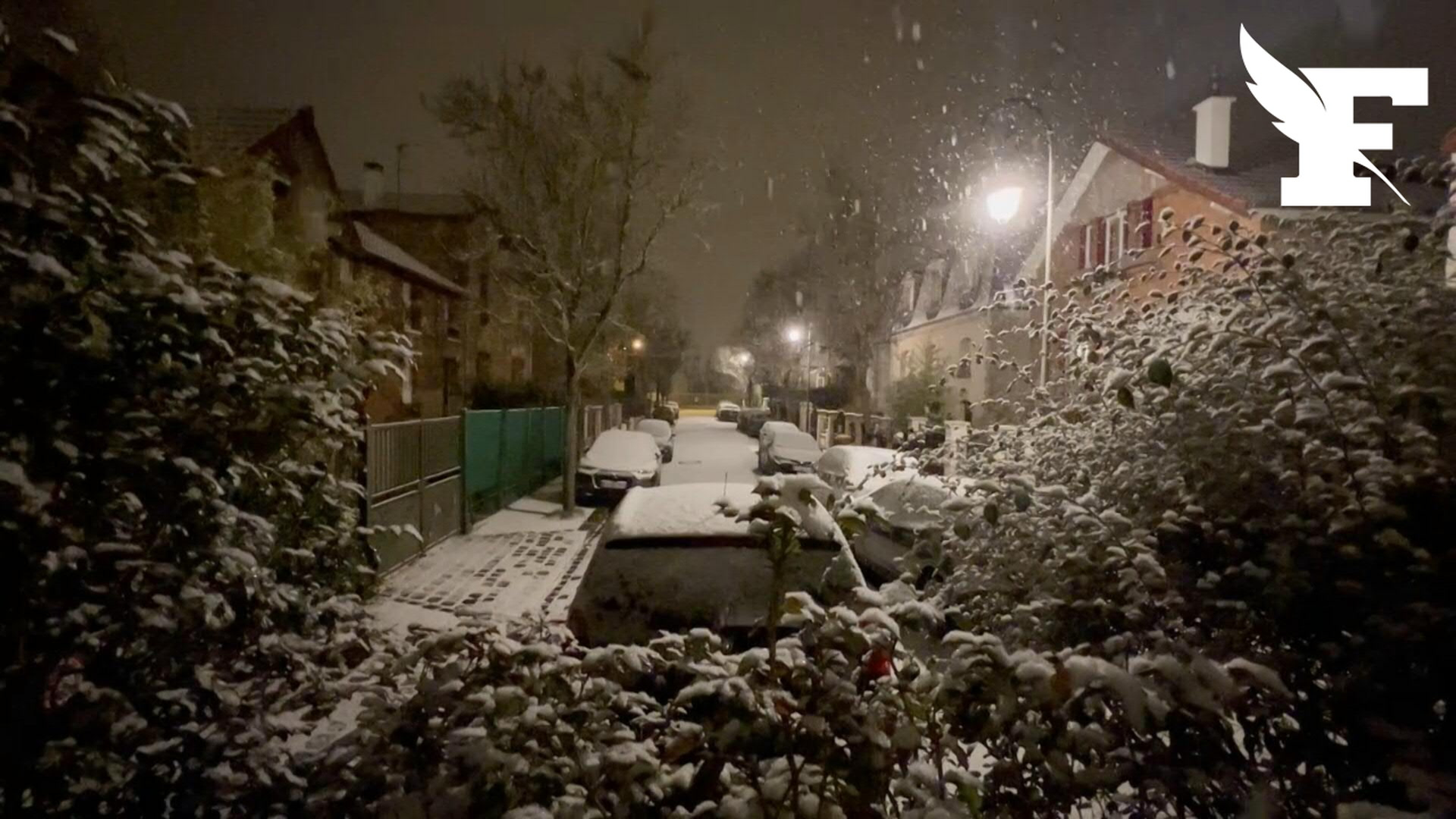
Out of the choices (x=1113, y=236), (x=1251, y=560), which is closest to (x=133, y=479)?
(x=1251, y=560)

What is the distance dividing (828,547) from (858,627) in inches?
96.0

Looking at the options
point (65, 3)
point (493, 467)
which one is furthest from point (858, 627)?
point (65, 3)

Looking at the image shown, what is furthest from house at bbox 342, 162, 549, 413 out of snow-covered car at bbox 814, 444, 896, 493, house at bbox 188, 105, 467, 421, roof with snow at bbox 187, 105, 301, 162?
snow-covered car at bbox 814, 444, 896, 493

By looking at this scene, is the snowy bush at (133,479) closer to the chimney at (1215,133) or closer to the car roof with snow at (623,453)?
the car roof with snow at (623,453)

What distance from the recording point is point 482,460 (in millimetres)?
14398

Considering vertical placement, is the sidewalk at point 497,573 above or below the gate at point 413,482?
below

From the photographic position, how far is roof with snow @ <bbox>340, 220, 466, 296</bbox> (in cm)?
2312

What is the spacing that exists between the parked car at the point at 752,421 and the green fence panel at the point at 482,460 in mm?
29395

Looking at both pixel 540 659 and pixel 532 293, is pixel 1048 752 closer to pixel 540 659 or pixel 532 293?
pixel 540 659

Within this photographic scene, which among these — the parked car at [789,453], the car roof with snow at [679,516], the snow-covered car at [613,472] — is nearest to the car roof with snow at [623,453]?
the snow-covered car at [613,472]

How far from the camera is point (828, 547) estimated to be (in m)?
4.80

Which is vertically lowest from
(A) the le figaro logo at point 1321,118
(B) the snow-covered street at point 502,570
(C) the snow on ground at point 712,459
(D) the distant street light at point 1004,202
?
(B) the snow-covered street at point 502,570

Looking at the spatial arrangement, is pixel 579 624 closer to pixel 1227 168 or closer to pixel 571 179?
pixel 571 179

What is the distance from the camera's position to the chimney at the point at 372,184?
3722 cm
